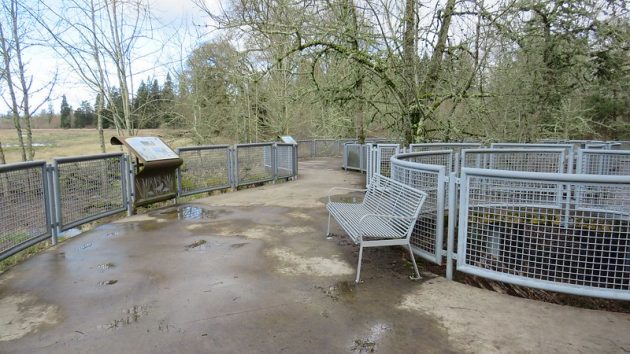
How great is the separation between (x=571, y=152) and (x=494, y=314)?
4246mm

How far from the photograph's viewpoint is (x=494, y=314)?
3242mm

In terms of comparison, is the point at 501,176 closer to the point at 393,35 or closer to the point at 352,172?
the point at 393,35

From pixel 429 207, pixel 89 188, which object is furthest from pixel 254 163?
pixel 429 207

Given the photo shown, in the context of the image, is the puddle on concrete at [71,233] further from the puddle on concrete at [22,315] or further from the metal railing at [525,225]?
the metal railing at [525,225]

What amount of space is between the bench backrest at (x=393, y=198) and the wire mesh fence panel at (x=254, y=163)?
5197 millimetres

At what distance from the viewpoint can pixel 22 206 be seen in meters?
4.65

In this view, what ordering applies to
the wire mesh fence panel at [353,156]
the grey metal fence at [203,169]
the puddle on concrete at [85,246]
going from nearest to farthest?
the puddle on concrete at [85,246]
the grey metal fence at [203,169]
the wire mesh fence panel at [353,156]

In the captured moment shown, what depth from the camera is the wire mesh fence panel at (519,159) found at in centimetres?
632

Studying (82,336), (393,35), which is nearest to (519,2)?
(393,35)

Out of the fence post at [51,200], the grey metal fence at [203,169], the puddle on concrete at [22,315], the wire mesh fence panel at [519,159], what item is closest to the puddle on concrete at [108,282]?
the puddle on concrete at [22,315]

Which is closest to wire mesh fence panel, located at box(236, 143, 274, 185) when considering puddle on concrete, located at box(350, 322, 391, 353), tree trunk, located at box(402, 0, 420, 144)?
tree trunk, located at box(402, 0, 420, 144)

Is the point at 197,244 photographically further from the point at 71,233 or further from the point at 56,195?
the point at 71,233

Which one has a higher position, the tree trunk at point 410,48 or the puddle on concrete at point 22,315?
the tree trunk at point 410,48

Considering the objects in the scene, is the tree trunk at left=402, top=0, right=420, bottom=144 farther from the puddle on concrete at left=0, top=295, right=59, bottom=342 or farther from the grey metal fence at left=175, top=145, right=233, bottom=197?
the puddle on concrete at left=0, top=295, right=59, bottom=342
